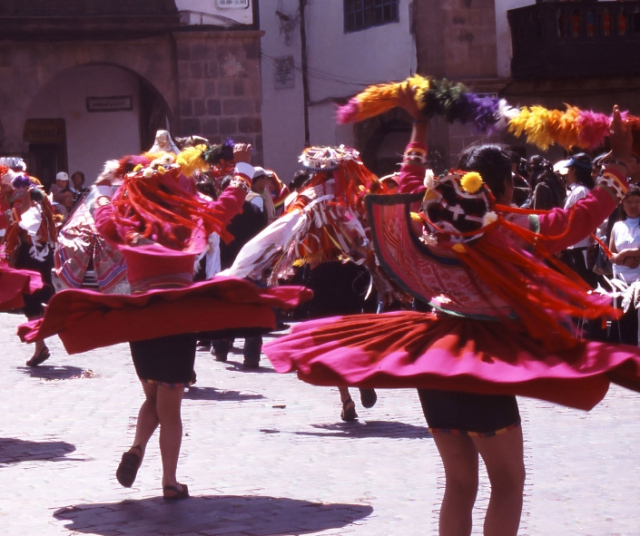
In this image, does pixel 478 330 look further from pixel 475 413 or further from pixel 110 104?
pixel 110 104

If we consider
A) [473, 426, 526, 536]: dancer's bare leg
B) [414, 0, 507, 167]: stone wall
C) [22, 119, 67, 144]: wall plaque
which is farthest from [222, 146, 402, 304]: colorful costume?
[22, 119, 67, 144]: wall plaque

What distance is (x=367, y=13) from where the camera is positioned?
2612 centimetres

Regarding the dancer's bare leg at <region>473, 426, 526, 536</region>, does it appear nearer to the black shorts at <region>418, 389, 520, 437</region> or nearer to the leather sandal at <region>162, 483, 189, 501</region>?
the black shorts at <region>418, 389, 520, 437</region>

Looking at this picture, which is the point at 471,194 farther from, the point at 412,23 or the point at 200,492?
the point at 412,23

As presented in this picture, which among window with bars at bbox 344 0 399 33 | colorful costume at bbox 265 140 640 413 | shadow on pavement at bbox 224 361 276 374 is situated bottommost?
shadow on pavement at bbox 224 361 276 374

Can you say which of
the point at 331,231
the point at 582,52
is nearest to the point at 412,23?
the point at 582,52

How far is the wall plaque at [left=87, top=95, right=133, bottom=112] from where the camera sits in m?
24.7

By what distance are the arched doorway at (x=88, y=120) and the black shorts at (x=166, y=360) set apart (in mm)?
18736

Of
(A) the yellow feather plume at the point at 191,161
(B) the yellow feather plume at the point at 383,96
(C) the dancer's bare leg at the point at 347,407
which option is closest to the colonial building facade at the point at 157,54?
(C) the dancer's bare leg at the point at 347,407

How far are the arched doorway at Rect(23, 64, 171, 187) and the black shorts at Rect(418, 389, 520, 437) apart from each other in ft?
68.6

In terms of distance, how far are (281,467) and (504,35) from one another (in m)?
18.5

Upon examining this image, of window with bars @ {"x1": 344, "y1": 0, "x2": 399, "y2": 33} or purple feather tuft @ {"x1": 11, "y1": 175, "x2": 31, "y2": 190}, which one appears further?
window with bars @ {"x1": 344, "y1": 0, "x2": 399, "y2": 33}

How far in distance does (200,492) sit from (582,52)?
1950 cm

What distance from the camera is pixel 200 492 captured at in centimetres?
647
